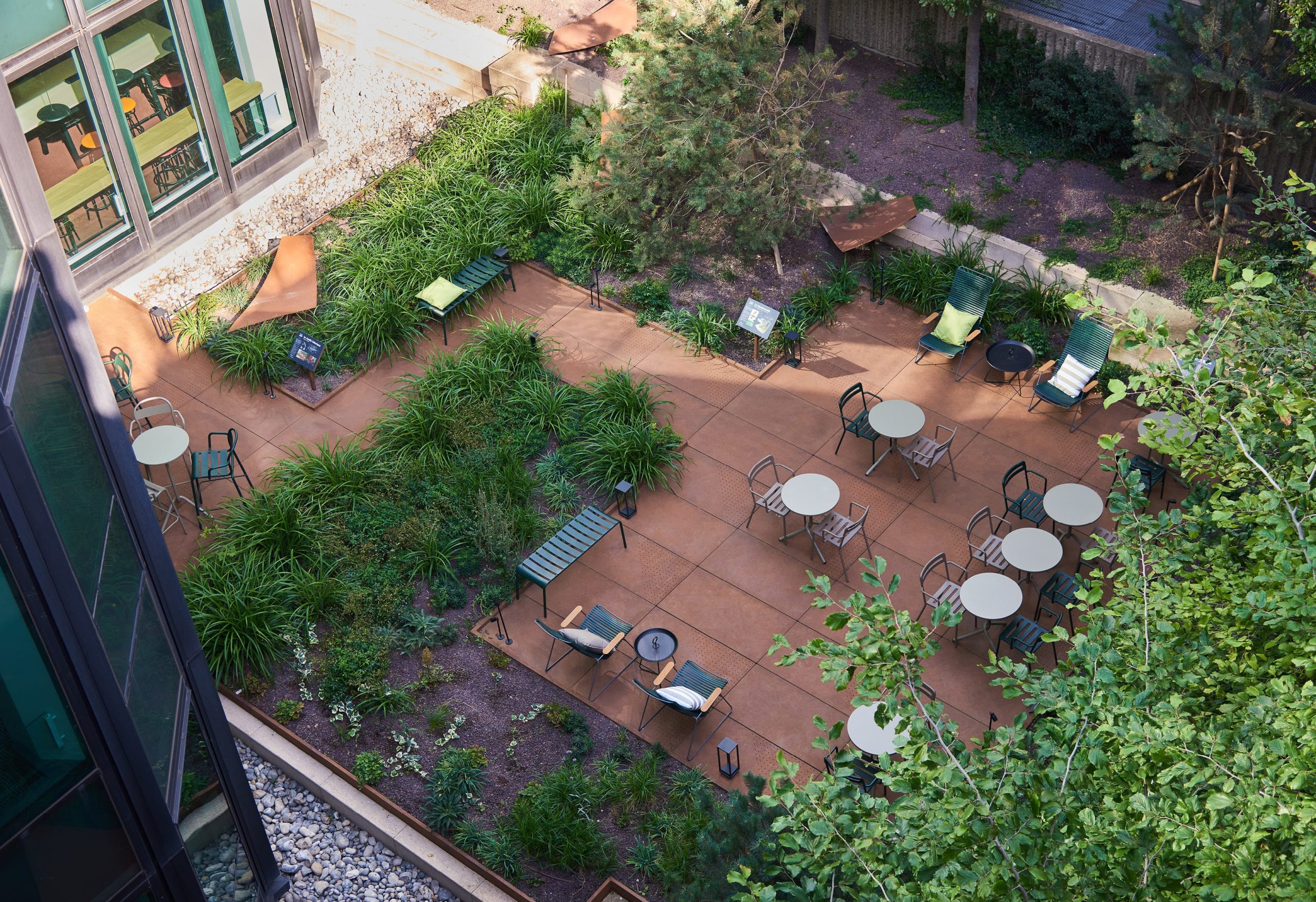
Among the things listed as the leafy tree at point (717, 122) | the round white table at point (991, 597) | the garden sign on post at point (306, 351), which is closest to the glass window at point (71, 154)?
the garden sign on post at point (306, 351)

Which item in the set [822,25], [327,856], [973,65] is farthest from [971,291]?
[327,856]

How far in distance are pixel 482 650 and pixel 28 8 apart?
26.1 feet

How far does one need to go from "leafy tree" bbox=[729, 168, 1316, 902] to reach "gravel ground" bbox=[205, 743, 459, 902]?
16.6 ft

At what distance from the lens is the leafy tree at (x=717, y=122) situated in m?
15.4

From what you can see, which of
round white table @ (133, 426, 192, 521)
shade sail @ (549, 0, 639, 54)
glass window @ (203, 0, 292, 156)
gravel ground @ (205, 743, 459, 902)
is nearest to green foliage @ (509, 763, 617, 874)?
gravel ground @ (205, 743, 459, 902)

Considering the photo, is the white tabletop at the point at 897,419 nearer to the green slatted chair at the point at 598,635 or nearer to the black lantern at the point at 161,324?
the green slatted chair at the point at 598,635

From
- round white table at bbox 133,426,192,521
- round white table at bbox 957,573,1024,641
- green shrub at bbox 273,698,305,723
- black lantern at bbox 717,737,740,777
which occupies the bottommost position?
black lantern at bbox 717,737,740,777

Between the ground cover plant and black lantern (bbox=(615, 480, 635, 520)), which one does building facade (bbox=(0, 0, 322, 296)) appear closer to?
the ground cover plant

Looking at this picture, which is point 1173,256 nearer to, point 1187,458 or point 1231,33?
point 1231,33

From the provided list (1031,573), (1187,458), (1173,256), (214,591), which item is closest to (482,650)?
(214,591)

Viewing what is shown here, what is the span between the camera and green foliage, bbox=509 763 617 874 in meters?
10.9

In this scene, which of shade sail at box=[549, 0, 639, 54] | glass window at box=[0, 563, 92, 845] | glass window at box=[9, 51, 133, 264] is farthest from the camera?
shade sail at box=[549, 0, 639, 54]

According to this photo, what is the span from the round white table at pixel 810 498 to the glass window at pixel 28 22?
8.87m

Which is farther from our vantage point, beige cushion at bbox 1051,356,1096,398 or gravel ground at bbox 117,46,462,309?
gravel ground at bbox 117,46,462,309
